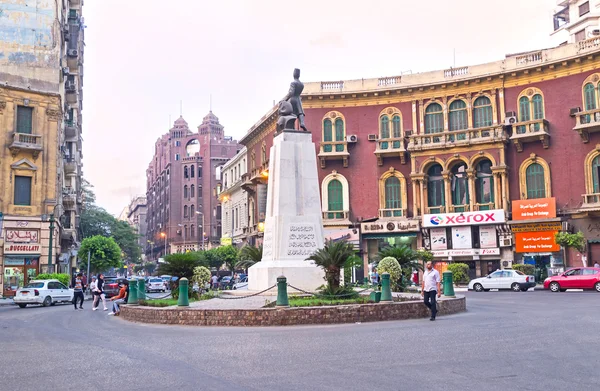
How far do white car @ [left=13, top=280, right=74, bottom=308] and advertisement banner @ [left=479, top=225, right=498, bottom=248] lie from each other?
2662cm

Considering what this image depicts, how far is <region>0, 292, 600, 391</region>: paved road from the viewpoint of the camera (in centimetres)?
797

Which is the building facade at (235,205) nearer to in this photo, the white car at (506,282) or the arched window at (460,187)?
the arched window at (460,187)

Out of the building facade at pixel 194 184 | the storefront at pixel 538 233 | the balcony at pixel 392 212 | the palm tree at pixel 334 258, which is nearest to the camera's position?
the palm tree at pixel 334 258

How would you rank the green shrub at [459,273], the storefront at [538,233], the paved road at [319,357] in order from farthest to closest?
the storefront at [538,233]
the green shrub at [459,273]
the paved road at [319,357]

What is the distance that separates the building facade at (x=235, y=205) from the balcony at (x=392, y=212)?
60.5ft

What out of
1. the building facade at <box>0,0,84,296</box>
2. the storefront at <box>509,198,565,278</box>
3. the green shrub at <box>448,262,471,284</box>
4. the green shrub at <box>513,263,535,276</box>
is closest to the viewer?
the building facade at <box>0,0,84,296</box>

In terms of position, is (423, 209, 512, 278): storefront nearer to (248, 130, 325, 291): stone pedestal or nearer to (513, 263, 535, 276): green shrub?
(513, 263, 535, 276): green shrub

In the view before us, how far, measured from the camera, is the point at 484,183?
44688 millimetres

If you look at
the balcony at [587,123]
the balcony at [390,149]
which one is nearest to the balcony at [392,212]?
the balcony at [390,149]

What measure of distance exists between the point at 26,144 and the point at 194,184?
73.9 m

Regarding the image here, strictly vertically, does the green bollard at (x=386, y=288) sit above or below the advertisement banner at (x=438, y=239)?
below

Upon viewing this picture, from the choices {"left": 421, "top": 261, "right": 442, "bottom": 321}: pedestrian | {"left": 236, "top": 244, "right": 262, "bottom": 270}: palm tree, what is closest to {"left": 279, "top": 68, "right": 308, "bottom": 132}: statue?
{"left": 236, "top": 244, "right": 262, "bottom": 270}: palm tree

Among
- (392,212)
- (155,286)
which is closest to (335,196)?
(392,212)

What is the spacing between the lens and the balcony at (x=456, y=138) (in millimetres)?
42938
